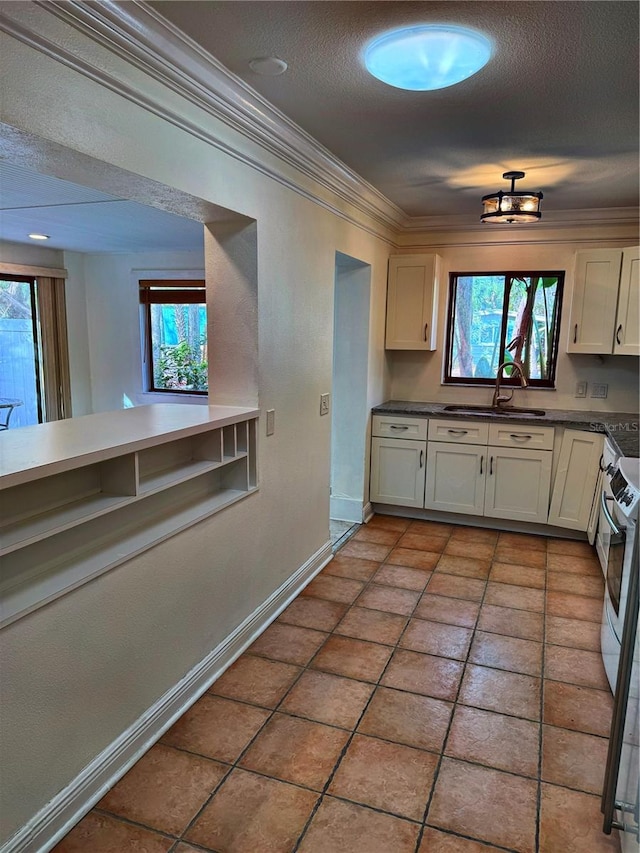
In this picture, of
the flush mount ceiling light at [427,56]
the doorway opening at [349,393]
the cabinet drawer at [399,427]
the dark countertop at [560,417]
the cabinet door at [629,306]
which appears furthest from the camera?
the cabinet drawer at [399,427]

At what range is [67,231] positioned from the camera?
4465 millimetres

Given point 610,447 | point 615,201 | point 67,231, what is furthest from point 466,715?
point 67,231

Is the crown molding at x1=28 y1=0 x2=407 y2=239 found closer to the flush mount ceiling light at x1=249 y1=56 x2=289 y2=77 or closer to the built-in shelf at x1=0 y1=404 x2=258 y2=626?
the flush mount ceiling light at x1=249 y1=56 x2=289 y2=77

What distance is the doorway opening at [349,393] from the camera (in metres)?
4.09

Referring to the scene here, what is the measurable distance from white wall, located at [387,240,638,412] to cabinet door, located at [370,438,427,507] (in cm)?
66

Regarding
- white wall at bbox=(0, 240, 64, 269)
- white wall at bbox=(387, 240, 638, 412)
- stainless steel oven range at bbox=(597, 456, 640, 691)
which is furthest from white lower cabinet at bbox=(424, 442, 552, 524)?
white wall at bbox=(0, 240, 64, 269)

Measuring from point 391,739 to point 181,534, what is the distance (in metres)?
1.10

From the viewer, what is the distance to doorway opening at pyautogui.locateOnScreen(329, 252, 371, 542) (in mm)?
4094

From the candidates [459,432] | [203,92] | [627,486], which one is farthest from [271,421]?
[459,432]

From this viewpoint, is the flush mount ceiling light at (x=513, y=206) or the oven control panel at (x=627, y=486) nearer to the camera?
the oven control panel at (x=627, y=486)

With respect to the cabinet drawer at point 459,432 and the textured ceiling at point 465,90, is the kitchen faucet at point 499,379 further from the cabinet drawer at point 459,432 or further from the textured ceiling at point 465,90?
the textured ceiling at point 465,90

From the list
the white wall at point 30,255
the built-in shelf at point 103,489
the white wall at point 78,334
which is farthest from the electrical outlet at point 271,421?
the white wall at point 78,334

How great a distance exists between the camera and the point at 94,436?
70.3 inches

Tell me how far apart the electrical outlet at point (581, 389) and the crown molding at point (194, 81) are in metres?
2.56
